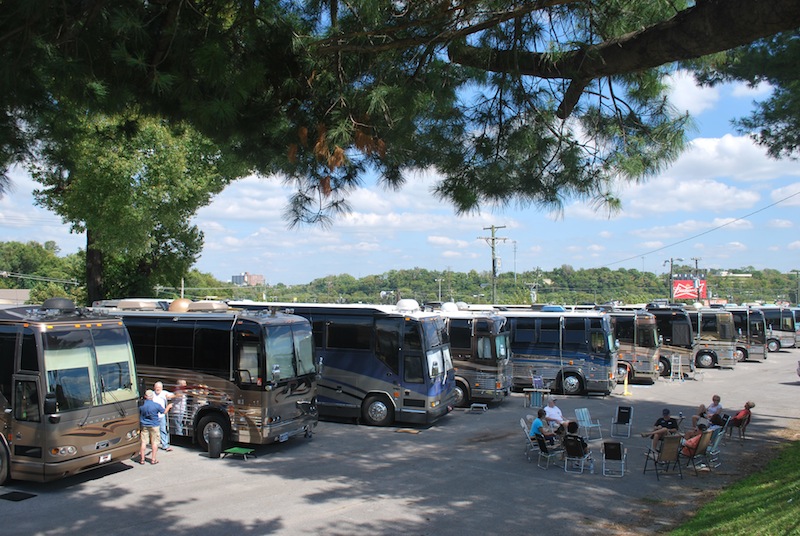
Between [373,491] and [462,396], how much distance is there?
9.49 meters

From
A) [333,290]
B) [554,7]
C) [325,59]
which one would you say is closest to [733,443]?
[554,7]

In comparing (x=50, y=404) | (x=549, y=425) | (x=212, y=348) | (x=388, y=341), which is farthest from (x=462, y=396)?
(x=50, y=404)

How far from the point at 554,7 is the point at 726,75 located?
6296 mm

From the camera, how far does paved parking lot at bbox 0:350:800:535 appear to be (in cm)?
865

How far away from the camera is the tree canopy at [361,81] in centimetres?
638

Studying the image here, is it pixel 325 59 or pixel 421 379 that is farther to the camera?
pixel 421 379

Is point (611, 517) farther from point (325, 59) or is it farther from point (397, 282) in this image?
point (397, 282)

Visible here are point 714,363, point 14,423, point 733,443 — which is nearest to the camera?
point 14,423

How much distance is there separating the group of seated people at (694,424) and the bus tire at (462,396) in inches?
256

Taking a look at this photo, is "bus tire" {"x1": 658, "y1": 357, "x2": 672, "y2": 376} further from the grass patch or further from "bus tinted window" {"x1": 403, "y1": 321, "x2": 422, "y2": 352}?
the grass patch

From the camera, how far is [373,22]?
6.80 meters

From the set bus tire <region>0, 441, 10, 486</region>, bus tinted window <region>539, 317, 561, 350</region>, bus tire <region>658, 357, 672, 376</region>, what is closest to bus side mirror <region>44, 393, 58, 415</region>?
bus tire <region>0, 441, 10, 486</region>

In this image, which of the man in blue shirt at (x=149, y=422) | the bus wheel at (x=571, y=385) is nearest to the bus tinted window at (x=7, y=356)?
the man in blue shirt at (x=149, y=422)

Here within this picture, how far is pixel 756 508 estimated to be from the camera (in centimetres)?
819
